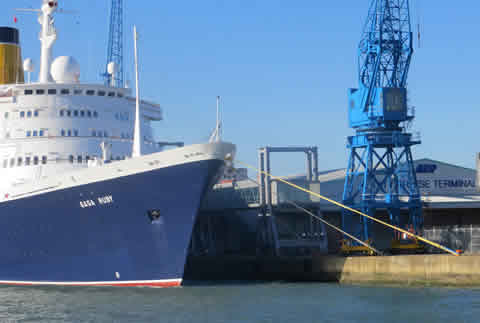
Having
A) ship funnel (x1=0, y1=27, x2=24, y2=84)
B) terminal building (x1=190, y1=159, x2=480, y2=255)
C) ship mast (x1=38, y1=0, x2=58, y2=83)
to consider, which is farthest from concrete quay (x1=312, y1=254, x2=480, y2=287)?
ship funnel (x1=0, y1=27, x2=24, y2=84)

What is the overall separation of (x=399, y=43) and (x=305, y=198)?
401 inches

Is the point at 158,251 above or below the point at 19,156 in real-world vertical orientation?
below

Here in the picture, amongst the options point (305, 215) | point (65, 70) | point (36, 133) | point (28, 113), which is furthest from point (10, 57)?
point (305, 215)

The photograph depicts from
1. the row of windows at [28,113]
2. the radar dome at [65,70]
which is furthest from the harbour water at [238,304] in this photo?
the radar dome at [65,70]

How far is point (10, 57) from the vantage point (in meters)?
41.1

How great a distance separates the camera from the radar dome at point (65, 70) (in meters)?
37.4

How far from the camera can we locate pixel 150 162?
28625mm

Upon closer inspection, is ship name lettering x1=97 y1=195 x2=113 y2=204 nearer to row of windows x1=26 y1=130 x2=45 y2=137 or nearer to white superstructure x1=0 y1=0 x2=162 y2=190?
white superstructure x1=0 y1=0 x2=162 y2=190

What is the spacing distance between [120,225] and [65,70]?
11277mm

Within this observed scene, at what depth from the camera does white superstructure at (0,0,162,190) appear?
34.2 meters

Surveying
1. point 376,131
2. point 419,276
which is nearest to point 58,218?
point 419,276

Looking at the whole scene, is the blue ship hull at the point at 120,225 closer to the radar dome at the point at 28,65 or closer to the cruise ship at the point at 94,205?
the cruise ship at the point at 94,205

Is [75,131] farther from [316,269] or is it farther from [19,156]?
[316,269]

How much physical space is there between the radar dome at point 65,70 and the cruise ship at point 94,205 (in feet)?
9.60
